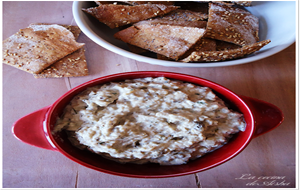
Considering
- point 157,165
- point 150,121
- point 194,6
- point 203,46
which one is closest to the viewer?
point 150,121

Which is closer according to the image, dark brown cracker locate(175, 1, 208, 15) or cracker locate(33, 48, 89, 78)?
cracker locate(33, 48, 89, 78)

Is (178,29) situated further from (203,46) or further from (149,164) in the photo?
(149,164)

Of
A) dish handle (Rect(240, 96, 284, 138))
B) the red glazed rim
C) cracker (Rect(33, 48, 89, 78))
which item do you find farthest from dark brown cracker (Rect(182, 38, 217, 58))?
cracker (Rect(33, 48, 89, 78))

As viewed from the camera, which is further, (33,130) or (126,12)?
(126,12)

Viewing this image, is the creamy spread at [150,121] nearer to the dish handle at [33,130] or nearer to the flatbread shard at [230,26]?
the dish handle at [33,130]

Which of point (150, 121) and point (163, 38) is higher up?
point (163, 38)

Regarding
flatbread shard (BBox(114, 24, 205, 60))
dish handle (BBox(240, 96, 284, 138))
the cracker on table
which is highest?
the cracker on table

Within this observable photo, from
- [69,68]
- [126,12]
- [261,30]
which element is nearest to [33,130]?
[69,68]

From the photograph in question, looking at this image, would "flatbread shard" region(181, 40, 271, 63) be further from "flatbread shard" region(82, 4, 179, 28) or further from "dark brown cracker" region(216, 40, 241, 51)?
"flatbread shard" region(82, 4, 179, 28)
